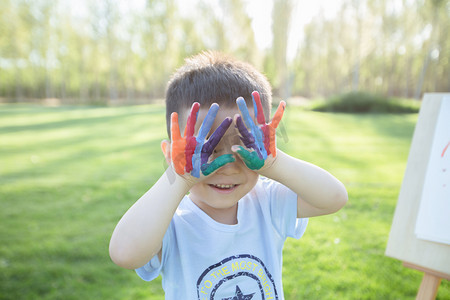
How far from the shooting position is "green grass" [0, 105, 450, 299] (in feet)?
7.14

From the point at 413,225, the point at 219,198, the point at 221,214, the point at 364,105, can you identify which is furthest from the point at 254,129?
the point at 364,105

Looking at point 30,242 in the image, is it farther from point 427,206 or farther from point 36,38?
point 36,38

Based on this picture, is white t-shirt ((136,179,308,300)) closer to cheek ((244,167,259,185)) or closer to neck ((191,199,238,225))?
neck ((191,199,238,225))

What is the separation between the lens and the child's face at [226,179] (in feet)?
3.05

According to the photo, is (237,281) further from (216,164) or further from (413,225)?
(413,225)

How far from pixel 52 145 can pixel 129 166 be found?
2.81 m

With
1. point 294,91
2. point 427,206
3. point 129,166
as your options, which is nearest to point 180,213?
point 427,206

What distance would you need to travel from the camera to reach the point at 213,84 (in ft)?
3.17

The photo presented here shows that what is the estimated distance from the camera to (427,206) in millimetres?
1536

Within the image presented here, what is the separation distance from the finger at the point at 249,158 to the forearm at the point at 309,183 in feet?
0.28

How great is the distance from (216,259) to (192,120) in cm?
48

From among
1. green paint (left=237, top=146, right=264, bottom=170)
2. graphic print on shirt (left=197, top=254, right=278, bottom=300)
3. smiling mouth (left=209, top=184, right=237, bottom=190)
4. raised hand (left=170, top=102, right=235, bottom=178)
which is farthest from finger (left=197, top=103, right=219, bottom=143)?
graphic print on shirt (left=197, top=254, right=278, bottom=300)

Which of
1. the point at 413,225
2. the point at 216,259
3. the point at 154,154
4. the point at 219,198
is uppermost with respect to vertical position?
the point at 219,198

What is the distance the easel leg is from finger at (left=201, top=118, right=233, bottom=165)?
1.29 metres
